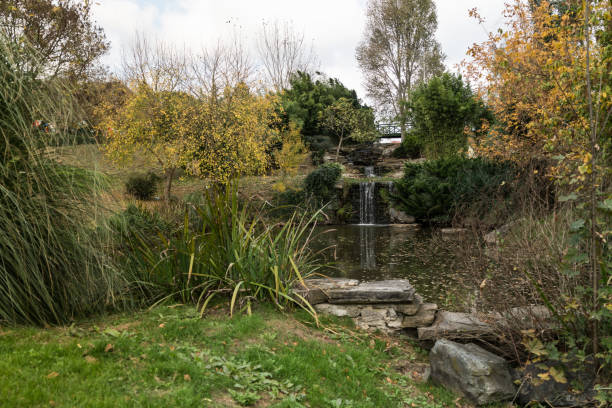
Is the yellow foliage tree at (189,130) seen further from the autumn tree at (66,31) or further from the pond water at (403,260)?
the pond water at (403,260)

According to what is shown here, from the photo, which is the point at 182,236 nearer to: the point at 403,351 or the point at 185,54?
the point at 403,351

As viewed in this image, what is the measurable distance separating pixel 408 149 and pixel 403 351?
66.1 ft

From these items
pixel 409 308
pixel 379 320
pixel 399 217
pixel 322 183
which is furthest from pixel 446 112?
pixel 379 320

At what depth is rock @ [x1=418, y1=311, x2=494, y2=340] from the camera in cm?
364

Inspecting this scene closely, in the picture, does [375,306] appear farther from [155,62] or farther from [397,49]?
[397,49]

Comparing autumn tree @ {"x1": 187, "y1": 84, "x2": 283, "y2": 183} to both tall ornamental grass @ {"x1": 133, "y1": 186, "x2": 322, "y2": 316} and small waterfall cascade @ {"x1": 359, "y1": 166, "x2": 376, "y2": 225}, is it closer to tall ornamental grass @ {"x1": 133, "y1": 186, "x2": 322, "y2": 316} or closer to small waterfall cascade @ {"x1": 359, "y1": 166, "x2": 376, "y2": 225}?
small waterfall cascade @ {"x1": 359, "y1": 166, "x2": 376, "y2": 225}

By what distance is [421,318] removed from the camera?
163 inches

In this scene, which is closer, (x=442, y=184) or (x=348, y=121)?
(x=442, y=184)

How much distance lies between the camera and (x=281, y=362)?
8.94 feet

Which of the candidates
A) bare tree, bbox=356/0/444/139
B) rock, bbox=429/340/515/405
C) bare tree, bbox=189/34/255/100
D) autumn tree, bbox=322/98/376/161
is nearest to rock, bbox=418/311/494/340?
rock, bbox=429/340/515/405

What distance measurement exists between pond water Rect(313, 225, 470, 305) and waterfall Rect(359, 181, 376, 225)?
2.43 metres

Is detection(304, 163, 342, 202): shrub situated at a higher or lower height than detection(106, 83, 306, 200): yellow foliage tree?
lower

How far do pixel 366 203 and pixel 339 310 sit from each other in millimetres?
11672

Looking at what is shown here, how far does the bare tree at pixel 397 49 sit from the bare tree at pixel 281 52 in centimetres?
581
